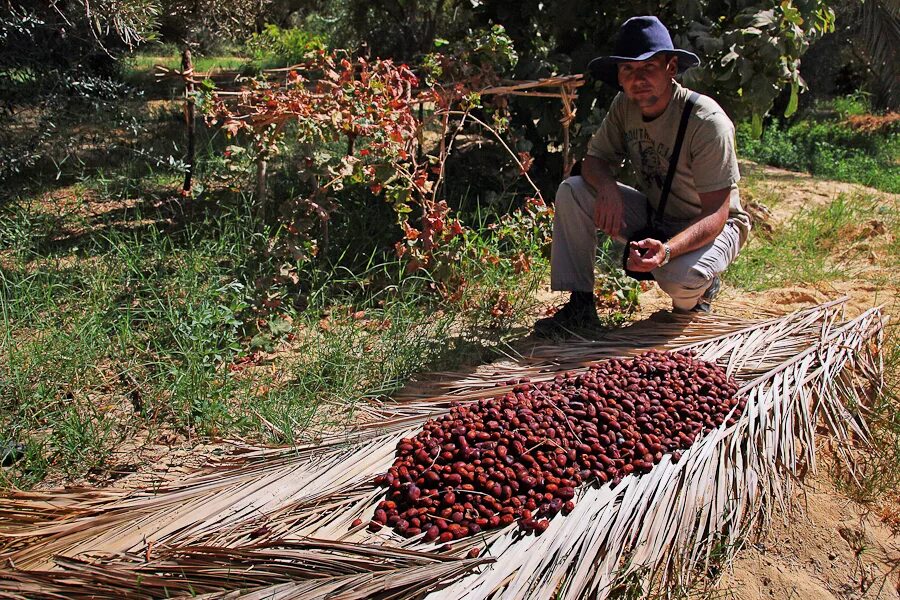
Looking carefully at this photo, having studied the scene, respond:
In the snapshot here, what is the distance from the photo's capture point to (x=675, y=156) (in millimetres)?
3453

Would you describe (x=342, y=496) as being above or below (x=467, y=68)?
below

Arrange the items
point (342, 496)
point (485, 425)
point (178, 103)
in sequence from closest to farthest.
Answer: point (342, 496), point (485, 425), point (178, 103)

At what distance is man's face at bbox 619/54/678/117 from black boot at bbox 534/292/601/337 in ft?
3.05

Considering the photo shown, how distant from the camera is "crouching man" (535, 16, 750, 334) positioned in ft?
10.8

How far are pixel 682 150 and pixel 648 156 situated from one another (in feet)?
0.74

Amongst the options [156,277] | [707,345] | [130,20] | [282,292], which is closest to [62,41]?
[130,20]

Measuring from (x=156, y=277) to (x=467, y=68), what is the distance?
2.05 meters

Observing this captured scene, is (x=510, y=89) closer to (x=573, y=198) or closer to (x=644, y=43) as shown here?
(x=573, y=198)

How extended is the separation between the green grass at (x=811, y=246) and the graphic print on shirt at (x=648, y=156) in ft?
3.83

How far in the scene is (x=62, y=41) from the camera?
171 inches

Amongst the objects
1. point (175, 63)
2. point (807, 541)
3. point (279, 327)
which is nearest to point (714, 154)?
point (807, 541)

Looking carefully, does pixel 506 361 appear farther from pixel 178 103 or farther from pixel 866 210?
pixel 178 103

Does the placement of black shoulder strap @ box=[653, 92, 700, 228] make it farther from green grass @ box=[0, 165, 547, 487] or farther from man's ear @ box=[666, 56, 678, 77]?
green grass @ box=[0, 165, 547, 487]

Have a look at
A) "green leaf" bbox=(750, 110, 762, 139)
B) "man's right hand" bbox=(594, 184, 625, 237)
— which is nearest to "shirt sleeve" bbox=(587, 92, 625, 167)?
"man's right hand" bbox=(594, 184, 625, 237)
